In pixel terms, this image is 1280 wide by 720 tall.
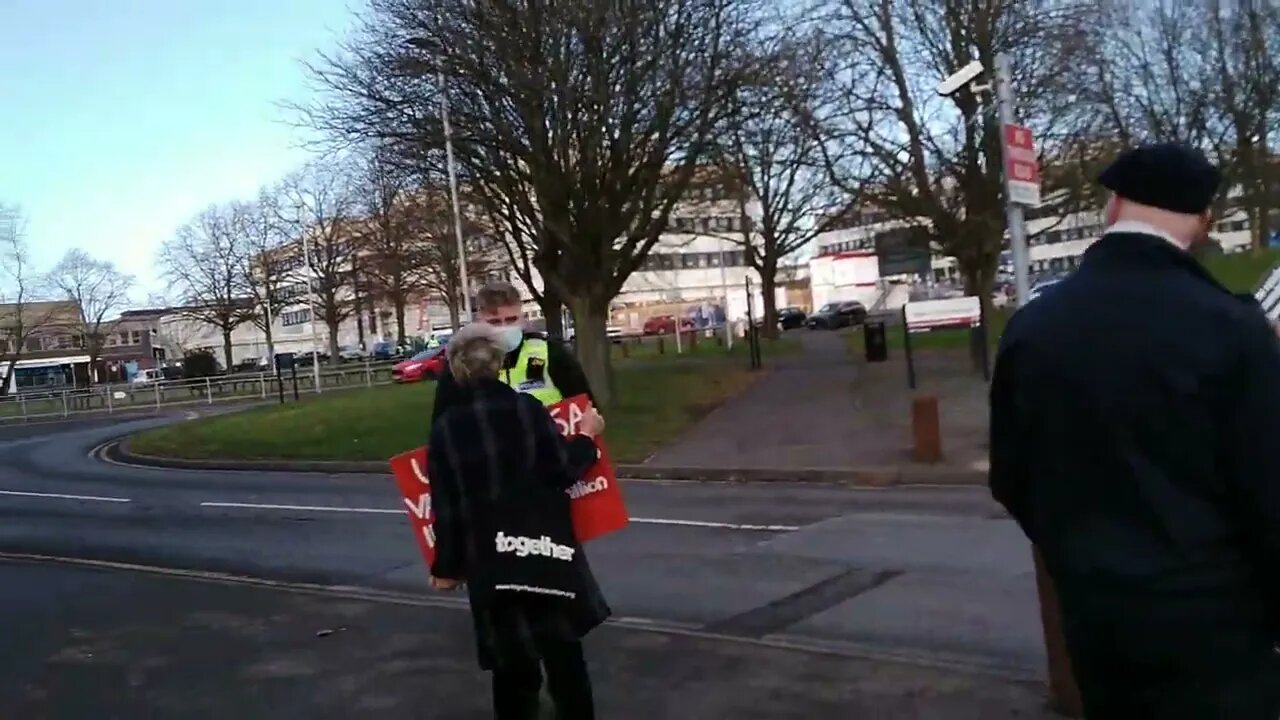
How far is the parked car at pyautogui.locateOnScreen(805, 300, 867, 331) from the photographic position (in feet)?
206

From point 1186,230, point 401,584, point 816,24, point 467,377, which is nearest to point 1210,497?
point 1186,230

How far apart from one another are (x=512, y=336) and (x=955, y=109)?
2219cm

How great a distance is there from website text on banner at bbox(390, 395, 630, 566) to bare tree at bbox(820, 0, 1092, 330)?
68.1 ft

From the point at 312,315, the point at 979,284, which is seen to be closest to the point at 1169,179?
the point at 979,284

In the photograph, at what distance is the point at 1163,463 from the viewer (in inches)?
94.4

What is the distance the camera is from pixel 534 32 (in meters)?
20.3

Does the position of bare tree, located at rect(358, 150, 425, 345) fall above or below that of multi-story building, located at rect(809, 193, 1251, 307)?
above

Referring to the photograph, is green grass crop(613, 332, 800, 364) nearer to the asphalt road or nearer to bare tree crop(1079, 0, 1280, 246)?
bare tree crop(1079, 0, 1280, 246)

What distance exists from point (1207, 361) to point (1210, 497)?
258mm

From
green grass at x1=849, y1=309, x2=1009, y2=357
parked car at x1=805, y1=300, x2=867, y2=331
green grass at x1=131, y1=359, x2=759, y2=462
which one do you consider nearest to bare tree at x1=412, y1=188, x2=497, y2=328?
green grass at x1=131, y1=359, x2=759, y2=462

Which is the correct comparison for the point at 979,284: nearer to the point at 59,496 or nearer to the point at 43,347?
the point at 59,496

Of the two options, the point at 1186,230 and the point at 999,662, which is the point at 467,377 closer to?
the point at 1186,230

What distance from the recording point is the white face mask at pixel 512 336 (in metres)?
4.70

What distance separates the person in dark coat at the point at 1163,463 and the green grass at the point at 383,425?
1515 centimetres
